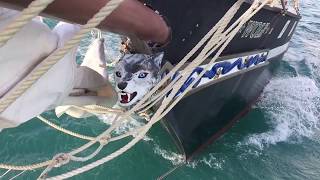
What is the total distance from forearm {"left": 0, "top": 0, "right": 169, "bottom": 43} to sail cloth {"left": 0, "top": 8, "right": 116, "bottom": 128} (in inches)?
9.0

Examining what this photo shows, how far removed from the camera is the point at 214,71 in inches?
190

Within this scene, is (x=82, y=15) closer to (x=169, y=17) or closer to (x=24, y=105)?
(x=24, y=105)

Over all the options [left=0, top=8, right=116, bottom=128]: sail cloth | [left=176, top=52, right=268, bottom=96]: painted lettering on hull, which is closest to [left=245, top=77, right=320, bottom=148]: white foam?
[left=176, top=52, right=268, bottom=96]: painted lettering on hull

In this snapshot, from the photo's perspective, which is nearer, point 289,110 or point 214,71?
point 214,71

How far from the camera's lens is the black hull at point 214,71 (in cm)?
404

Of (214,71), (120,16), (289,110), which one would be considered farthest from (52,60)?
(289,110)

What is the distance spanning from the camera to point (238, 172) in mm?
6340

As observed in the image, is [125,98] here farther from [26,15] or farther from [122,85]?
[26,15]

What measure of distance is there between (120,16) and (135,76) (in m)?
0.92

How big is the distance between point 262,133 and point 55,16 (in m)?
6.24

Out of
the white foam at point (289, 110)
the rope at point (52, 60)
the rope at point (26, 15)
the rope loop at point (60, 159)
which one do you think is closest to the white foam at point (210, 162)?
the white foam at point (289, 110)

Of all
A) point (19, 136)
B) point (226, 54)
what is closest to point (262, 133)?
point (226, 54)

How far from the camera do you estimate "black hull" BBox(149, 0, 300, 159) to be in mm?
4043

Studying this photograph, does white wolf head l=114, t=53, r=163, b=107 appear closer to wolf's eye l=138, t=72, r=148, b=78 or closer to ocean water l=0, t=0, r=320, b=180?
wolf's eye l=138, t=72, r=148, b=78
